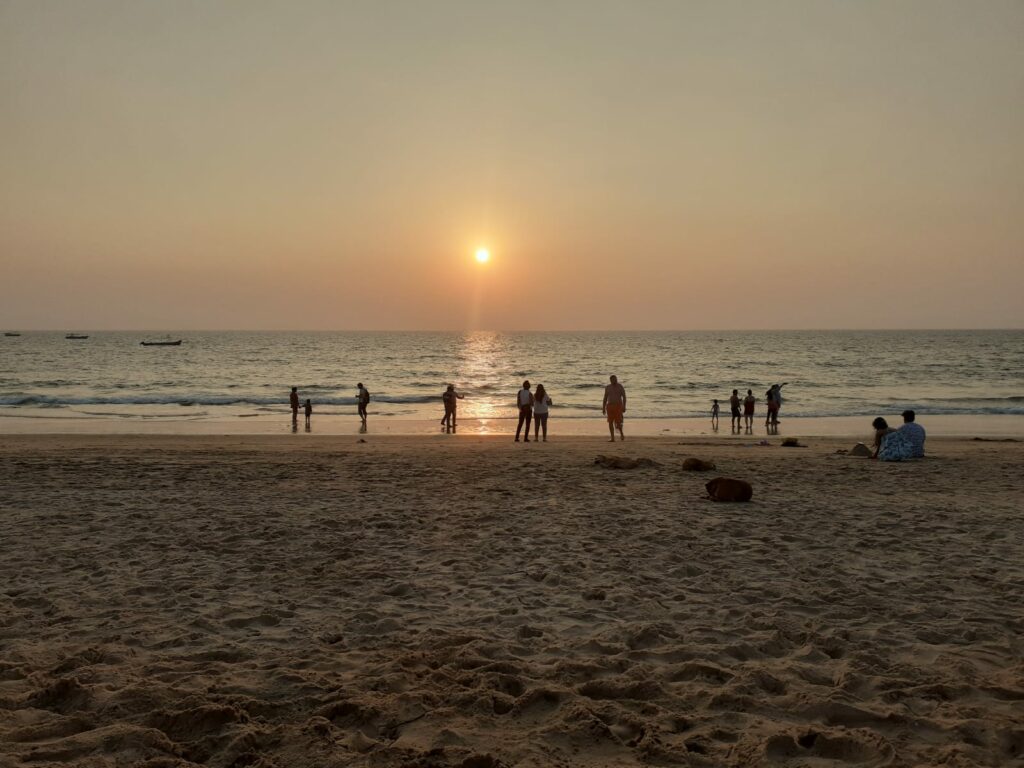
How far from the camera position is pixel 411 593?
6.19m

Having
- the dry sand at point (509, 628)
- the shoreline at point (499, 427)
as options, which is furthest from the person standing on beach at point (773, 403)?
the dry sand at point (509, 628)

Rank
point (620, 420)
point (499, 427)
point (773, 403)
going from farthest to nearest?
point (499, 427) → point (773, 403) → point (620, 420)

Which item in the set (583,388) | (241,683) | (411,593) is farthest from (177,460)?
(583,388)

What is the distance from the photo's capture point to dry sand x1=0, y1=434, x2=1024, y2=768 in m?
3.74

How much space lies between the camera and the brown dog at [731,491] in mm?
10078

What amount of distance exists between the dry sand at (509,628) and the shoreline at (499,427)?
14.4 metres

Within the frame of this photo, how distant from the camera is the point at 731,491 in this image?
10086 mm

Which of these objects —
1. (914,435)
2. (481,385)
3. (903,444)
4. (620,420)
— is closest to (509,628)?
(903,444)

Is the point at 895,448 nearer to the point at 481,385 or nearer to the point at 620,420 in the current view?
the point at 620,420

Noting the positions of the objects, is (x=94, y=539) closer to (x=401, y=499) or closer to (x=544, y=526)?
(x=401, y=499)

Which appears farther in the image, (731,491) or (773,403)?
(773,403)

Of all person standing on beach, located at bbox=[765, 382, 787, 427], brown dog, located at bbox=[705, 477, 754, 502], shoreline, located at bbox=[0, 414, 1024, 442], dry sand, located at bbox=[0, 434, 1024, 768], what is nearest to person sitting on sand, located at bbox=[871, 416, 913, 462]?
dry sand, located at bbox=[0, 434, 1024, 768]

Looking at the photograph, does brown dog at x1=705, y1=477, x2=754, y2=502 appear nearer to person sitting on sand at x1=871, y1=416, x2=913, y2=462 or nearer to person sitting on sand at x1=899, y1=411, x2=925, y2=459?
person sitting on sand at x1=871, y1=416, x2=913, y2=462

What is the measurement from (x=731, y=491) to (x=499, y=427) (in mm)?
17881
